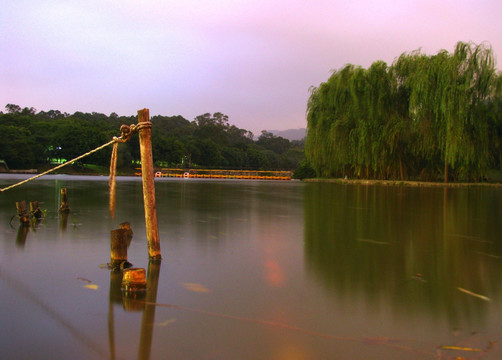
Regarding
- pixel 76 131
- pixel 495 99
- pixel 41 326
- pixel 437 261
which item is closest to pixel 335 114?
pixel 495 99

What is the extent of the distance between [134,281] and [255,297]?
3.38ft

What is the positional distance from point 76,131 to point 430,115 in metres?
57.6

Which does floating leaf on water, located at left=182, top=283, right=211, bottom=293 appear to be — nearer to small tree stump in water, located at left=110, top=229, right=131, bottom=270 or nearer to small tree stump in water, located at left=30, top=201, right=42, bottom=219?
small tree stump in water, located at left=110, top=229, right=131, bottom=270

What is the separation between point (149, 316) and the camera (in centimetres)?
316

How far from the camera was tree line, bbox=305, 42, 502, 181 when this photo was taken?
26.6 meters

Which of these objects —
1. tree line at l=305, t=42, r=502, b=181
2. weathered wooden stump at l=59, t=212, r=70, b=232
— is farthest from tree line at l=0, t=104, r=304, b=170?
weathered wooden stump at l=59, t=212, r=70, b=232

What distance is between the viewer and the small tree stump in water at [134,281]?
3730mm

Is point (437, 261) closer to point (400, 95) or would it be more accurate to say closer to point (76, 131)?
point (400, 95)

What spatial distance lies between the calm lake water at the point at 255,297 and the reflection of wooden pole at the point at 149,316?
1cm

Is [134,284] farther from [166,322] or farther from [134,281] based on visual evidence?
[166,322]

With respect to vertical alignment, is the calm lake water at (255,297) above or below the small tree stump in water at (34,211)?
below

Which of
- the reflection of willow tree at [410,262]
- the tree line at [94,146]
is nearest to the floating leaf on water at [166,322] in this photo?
the reflection of willow tree at [410,262]

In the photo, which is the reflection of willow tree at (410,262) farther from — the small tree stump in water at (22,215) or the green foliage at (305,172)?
the green foliage at (305,172)

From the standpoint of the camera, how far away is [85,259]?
4965mm
